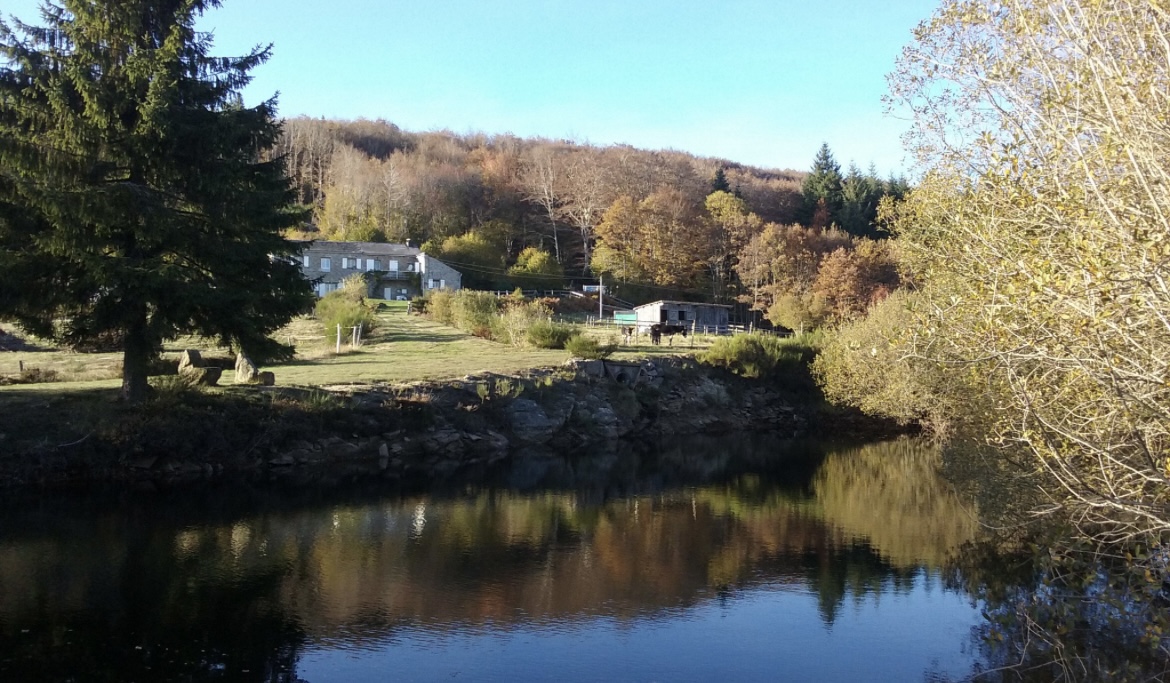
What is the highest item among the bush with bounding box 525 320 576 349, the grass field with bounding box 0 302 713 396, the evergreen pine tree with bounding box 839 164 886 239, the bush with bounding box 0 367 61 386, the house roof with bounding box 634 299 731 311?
the evergreen pine tree with bounding box 839 164 886 239

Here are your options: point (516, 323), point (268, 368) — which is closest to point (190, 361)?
point (268, 368)

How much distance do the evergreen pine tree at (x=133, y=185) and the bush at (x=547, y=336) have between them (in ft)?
63.5

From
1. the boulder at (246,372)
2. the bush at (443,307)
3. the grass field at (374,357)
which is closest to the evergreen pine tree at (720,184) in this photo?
the grass field at (374,357)

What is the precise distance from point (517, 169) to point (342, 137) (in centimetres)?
3163

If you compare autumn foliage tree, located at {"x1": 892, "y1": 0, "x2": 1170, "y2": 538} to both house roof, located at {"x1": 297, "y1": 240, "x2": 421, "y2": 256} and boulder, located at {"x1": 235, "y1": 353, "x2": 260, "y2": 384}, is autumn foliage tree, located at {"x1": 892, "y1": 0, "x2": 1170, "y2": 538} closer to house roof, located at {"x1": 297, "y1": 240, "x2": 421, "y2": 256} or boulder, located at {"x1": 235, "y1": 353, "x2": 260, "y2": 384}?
boulder, located at {"x1": 235, "y1": 353, "x2": 260, "y2": 384}

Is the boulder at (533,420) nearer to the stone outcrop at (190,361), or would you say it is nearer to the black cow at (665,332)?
the stone outcrop at (190,361)

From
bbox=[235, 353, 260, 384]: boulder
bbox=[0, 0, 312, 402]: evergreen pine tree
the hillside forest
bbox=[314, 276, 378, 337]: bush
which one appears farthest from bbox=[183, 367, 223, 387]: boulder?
the hillside forest

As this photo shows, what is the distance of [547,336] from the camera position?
3988 cm

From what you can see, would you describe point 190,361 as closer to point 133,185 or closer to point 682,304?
point 133,185

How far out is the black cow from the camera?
46.7m

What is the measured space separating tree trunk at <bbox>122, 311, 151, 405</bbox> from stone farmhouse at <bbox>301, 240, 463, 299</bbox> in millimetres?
45922

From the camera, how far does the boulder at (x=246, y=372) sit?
2600 centimetres

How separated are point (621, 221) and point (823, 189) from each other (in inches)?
900

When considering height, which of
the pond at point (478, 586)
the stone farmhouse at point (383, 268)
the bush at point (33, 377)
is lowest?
the pond at point (478, 586)
